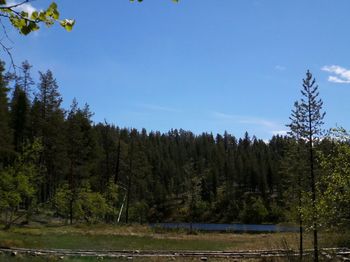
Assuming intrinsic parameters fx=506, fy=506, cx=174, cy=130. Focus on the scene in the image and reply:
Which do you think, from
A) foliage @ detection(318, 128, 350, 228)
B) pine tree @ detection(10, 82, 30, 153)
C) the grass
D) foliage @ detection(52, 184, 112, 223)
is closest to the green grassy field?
the grass

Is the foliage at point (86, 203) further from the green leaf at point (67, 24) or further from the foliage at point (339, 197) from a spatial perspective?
the green leaf at point (67, 24)

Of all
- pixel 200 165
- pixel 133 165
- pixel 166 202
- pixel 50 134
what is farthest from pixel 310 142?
pixel 200 165

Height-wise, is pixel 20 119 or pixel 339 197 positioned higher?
pixel 20 119

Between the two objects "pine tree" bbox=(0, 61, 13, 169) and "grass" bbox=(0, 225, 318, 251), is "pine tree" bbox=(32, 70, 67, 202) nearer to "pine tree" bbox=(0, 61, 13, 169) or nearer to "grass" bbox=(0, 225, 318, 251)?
"pine tree" bbox=(0, 61, 13, 169)

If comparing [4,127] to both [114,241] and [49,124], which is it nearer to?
[49,124]

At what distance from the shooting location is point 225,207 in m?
162

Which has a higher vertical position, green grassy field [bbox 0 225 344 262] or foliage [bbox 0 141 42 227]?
foliage [bbox 0 141 42 227]

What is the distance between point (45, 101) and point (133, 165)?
19.3 metres

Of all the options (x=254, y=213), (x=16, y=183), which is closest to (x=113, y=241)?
(x=16, y=183)

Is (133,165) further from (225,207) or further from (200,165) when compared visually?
(200,165)

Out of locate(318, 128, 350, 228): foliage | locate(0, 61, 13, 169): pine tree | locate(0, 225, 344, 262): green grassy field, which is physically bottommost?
locate(0, 225, 344, 262): green grassy field

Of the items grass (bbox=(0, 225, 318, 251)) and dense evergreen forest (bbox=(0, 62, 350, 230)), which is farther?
dense evergreen forest (bbox=(0, 62, 350, 230))

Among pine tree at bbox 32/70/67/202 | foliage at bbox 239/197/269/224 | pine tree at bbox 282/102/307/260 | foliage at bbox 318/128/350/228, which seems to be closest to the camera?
foliage at bbox 318/128/350/228

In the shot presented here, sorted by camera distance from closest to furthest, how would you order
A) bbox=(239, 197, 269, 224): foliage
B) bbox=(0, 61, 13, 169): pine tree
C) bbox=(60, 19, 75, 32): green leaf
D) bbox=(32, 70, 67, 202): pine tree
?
bbox=(60, 19, 75, 32): green leaf
bbox=(0, 61, 13, 169): pine tree
bbox=(32, 70, 67, 202): pine tree
bbox=(239, 197, 269, 224): foliage
